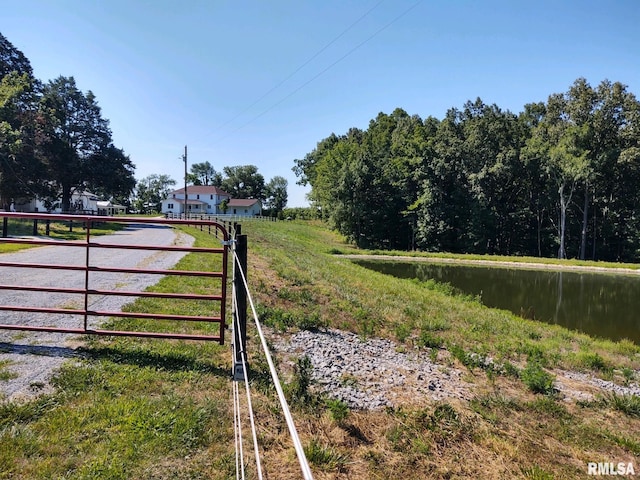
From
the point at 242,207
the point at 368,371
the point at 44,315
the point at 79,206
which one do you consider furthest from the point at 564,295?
the point at 242,207

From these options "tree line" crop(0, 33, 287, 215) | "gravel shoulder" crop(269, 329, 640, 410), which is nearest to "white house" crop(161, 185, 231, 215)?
"tree line" crop(0, 33, 287, 215)

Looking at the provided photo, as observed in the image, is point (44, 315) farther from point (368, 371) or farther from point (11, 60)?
point (11, 60)

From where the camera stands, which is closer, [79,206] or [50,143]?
[50,143]

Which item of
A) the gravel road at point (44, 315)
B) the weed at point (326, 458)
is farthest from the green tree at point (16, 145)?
the weed at point (326, 458)

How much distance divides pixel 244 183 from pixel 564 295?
349ft

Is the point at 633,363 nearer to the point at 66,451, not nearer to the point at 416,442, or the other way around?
the point at 416,442

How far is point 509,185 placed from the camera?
54094 mm

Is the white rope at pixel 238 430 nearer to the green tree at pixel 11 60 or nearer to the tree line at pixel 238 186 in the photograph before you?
the green tree at pixel 11 60

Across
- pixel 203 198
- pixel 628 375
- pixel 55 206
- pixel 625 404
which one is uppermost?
pixel 203 198

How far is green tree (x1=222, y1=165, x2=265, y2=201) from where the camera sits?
11912cm

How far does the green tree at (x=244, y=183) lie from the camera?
119 meters

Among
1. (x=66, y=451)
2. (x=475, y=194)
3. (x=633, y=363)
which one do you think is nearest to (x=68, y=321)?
(x=66, y=451)

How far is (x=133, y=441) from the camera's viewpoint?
3.53 metres

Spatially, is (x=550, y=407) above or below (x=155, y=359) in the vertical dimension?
below
